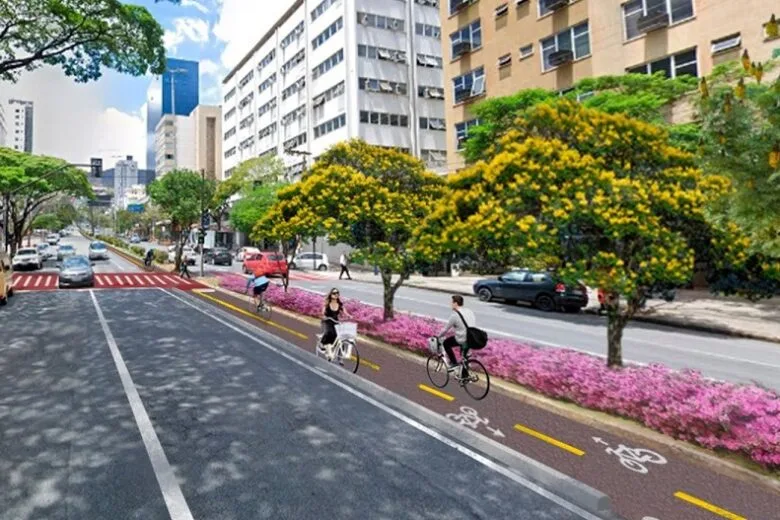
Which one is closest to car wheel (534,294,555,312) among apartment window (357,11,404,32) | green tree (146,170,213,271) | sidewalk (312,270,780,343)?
sidewalk (312,270,780,343)

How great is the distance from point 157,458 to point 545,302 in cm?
1777

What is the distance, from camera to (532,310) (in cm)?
2117

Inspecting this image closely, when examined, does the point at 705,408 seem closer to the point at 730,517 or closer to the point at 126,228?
the point at 730,517

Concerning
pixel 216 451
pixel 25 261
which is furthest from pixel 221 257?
pixel 216 451

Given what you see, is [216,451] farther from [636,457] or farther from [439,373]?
[636,457]

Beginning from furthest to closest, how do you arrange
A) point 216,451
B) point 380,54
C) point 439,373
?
point 380,54 < point 439,373 < point 216,451

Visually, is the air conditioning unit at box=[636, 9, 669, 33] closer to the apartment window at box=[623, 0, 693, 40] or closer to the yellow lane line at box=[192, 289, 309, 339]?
the apartment window at box=[623, 0, 693, 40]

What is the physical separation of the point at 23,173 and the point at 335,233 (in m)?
33.4

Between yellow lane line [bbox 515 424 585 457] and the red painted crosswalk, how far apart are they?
25204 millimetres

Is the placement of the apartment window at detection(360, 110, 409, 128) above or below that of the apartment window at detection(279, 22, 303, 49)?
below

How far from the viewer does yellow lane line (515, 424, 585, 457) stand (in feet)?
19.5

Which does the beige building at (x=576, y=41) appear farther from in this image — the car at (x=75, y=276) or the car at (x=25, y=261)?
the car at (x=25, y=261)

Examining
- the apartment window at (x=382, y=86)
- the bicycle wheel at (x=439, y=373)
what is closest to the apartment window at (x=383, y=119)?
the apartment window at (x=382, y=86)

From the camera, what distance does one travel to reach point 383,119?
48406mm
